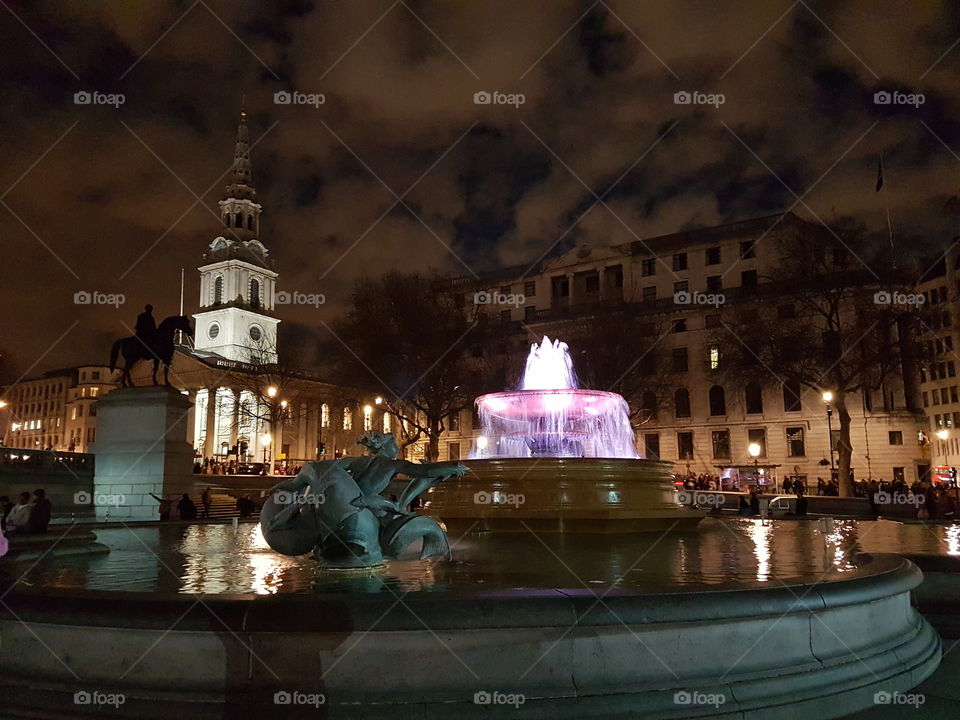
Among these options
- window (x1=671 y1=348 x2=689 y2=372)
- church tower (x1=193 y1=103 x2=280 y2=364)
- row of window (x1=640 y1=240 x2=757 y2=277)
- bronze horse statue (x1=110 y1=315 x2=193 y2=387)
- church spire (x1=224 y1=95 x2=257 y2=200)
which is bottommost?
bronze horse statue (x1=110 y1=315 x2=193 y2=387)

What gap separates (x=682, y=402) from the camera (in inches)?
2233

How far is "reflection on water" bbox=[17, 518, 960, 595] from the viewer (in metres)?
6.39

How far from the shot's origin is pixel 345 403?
153 feet

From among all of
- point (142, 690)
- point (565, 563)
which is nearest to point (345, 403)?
point (565, 563)

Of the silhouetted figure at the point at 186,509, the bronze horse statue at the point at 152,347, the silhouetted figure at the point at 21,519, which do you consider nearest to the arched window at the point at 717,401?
the bronze horse statue at the point at 152,347

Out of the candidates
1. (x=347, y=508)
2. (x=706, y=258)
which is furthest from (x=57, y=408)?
(x=347, y=508)

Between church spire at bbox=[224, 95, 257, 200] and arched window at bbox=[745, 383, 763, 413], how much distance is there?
77.8 metres

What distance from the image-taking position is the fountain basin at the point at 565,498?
1254cm

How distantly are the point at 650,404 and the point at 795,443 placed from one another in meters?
10.1

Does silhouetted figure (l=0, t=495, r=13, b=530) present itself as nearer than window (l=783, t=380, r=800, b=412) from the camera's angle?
Yes

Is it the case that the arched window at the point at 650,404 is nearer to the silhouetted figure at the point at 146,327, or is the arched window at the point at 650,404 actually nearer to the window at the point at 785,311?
the window at the point at 785,311

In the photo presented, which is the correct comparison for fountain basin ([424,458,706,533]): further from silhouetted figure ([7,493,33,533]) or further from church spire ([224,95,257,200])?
church spire ([224,95,257,200])

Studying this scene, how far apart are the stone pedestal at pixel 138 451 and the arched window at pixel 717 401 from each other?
144 ft

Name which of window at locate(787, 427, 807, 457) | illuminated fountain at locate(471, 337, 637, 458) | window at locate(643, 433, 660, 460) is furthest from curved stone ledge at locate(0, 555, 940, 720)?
window at locate(643, 433, 660, 460)
